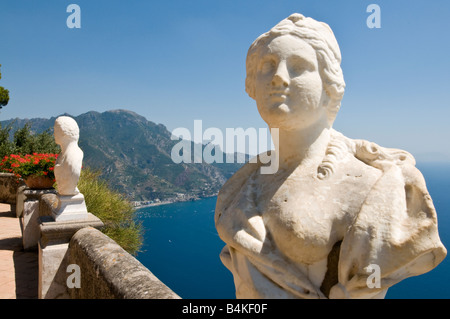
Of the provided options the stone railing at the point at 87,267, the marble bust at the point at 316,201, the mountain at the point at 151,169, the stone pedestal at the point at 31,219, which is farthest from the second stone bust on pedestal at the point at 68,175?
the mountain at the point at 151,169

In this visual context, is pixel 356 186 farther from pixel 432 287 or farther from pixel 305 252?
pixel 432 287

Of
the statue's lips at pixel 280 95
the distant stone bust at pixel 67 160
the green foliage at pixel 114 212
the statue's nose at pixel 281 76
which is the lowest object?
the green foliage at pixel 114 212

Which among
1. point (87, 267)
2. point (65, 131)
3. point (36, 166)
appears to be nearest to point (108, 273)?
point (87, 267)

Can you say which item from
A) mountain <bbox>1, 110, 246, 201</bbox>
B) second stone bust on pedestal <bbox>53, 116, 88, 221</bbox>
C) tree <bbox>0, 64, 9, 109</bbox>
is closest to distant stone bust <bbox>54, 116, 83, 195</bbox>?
second stone bust on pedestal <bbox>53, 116, 88, 221</bbox>

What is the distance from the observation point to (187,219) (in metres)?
29.6

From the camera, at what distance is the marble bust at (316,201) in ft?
4.71

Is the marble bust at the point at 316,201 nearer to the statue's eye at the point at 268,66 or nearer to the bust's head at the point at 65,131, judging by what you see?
the statue's eye at the point at 268,66

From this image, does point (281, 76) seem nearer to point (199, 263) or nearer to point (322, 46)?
point (322, 46)

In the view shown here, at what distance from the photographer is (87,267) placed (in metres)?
3.20

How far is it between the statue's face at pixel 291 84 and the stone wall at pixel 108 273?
4.13ft

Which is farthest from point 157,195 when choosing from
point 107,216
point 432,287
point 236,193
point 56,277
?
point 236,193
